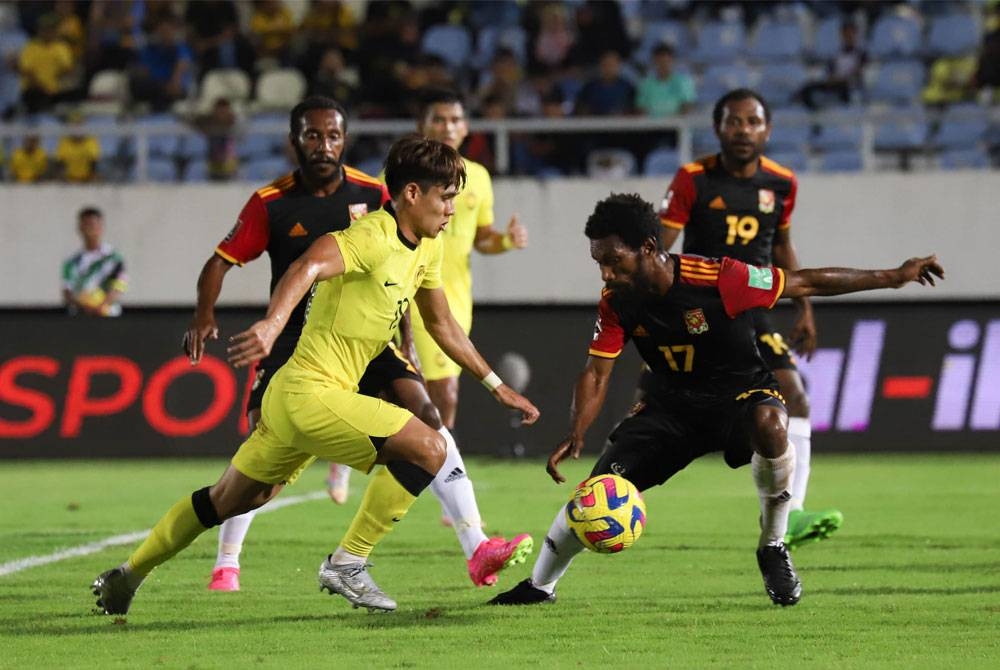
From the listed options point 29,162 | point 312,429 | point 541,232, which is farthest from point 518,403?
point 29,162

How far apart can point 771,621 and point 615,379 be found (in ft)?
29.4

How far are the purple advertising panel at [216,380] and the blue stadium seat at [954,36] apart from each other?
14.1ft

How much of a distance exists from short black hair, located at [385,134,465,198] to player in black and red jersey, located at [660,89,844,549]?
7.78 ft

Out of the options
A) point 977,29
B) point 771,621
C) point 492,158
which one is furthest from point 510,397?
point 977,29

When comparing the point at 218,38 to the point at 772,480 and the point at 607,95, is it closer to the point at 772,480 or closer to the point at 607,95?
the point at 607,95

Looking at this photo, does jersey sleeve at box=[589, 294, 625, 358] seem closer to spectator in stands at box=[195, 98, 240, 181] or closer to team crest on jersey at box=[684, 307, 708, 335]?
team crest on jersey at box=[684, 307, 708, 335]

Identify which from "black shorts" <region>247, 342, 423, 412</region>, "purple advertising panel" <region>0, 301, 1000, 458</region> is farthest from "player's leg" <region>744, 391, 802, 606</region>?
"purple advertising panel" <region>0, 301, 1000, 458</region>

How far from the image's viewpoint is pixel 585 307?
612 inches

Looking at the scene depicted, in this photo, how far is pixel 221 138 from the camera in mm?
17859

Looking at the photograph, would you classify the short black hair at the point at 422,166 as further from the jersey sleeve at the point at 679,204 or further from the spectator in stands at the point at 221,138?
the spectator in stands at the point at 221,138

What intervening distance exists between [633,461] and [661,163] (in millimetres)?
10627

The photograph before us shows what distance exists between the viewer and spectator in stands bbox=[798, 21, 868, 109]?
1809 cm

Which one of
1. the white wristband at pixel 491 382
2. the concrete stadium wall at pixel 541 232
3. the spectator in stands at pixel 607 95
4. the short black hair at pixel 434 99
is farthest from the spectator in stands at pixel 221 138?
the white wristband at pixel 491 382

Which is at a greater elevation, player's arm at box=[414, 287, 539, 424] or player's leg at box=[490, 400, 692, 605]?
player's arm at box=[414, 287, 539, 424]
